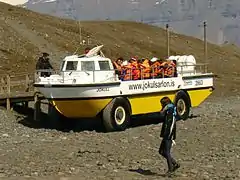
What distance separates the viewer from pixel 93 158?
1488 cm

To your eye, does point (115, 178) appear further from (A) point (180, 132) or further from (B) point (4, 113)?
(B) point (4, 113)

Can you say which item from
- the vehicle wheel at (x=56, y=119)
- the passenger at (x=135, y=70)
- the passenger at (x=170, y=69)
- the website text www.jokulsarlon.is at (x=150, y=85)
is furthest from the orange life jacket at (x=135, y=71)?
the vehicle wheel at (x=56, y=119)

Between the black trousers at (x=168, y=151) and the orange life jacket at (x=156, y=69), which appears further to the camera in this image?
the orange life jacket at (x=156, y=69)

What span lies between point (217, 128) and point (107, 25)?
2075 inches

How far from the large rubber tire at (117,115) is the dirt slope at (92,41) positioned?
17.2m

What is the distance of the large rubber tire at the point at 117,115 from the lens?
795 inches

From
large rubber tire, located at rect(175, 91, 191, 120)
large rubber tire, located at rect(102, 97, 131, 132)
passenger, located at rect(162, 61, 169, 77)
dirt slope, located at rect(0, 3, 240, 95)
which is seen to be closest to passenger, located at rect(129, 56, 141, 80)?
large rubber tire, located at rect(102, 97, 131, 132)

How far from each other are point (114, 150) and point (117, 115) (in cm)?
438

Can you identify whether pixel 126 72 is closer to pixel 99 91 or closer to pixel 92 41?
pixel 99 91

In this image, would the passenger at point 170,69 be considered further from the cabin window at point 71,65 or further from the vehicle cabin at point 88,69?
the cabin window at point 71,65

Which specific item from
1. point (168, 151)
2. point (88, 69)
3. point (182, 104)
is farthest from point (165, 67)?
point (168, 151)

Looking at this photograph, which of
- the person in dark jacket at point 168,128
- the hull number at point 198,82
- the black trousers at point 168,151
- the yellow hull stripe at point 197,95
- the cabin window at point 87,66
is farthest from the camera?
the hull number at point 198,82

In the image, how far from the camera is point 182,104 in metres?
23.3

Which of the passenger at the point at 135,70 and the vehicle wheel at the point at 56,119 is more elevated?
the passenger at the point at 135,70
